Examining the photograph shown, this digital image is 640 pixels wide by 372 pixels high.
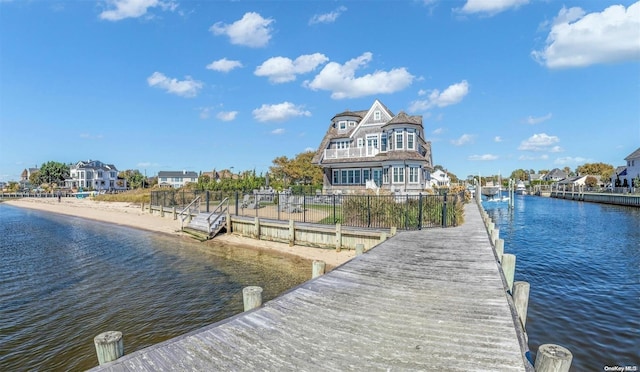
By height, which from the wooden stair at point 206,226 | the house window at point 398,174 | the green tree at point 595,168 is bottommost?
the wooden stair at point 206,226

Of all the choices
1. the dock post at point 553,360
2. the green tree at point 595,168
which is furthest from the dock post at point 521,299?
the green tree at point 595,168

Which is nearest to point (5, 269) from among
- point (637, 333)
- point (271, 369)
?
point (271, 369)

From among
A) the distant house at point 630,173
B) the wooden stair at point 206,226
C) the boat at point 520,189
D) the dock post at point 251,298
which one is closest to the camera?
the dock post at point 251,298

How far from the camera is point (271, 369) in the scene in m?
3.92

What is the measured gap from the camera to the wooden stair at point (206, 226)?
2122cm

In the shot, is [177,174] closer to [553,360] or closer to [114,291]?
[114,291]

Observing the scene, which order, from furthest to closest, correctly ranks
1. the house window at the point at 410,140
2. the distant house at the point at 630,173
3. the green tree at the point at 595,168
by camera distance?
the green tree at the point at 595,168, the distant house at the point at 630,173, the house window at the point at 410,140

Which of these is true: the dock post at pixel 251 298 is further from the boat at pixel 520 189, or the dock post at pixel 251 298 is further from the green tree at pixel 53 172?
the boat at pixel 520 189

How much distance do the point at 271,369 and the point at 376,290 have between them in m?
3.36

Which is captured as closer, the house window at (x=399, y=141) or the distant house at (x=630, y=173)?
the house window at (x=399, y=141)

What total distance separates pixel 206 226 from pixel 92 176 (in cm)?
10525

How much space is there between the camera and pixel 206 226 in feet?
70.4

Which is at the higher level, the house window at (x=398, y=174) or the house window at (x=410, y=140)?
the house window at (x=410, y=140)

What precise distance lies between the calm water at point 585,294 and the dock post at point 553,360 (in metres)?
5.02
